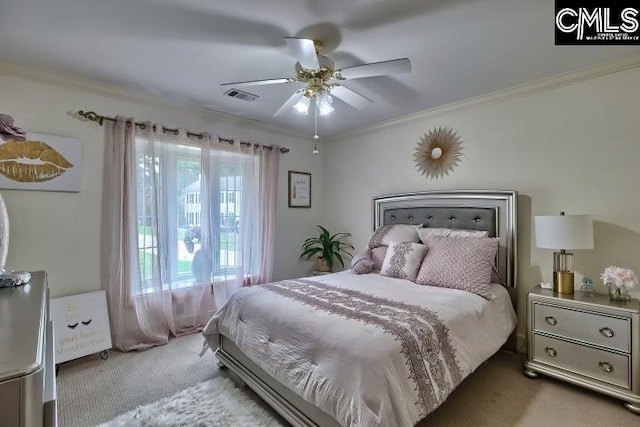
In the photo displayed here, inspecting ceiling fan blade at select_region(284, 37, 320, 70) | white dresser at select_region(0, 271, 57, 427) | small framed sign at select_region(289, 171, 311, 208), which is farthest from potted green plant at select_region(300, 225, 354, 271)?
white dresser at select_region(0, 271, 57, 427)

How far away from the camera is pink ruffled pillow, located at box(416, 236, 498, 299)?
2.32m

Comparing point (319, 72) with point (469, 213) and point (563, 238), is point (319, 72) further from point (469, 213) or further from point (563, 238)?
point (563, 238)

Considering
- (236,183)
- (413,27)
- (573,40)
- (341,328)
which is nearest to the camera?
(341,328)

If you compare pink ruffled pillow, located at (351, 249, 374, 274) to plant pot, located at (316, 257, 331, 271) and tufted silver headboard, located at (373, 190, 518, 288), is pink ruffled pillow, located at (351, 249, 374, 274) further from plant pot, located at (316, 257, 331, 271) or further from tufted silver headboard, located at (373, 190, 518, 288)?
plant pot, located at (316, 257, 331, 271)

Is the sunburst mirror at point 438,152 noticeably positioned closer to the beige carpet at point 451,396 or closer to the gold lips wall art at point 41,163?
the beige carpet at point 451,396

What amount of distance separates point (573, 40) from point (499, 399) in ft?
8.08

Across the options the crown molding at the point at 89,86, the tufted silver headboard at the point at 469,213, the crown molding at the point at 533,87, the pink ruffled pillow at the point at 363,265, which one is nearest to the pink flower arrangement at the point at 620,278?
the tufted silver headboard at the point at 469,213

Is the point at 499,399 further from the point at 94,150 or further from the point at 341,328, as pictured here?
the point at 94,150

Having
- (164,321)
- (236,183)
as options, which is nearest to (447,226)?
(236,183)

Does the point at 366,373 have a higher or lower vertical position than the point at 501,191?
lower

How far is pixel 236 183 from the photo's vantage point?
3602 mm

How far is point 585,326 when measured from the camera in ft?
6.84

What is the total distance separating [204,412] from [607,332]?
2700 mm

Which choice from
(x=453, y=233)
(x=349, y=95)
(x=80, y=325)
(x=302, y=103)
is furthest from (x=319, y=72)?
(x=80, y=325)
